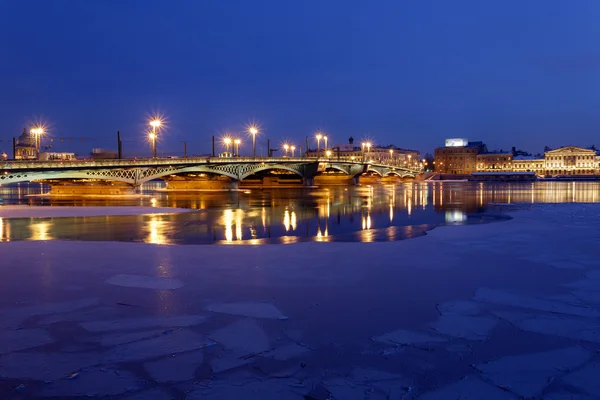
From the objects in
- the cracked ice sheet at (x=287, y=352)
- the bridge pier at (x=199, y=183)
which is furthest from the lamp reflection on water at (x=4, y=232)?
the bridge pier at (x=199, y=183)

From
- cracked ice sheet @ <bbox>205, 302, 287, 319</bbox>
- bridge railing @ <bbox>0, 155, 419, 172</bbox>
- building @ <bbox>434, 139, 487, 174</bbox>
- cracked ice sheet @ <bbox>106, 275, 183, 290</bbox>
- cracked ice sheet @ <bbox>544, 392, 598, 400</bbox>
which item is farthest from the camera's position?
building @ <bbox>434, 139, 487, 174</bbox>

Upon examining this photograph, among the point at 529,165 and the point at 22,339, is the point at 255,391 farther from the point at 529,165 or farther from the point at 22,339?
the point at 529,165

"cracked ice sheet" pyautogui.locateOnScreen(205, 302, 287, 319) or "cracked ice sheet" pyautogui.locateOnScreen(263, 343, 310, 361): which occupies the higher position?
"cracked ice sheet" pyautogui.locateOnScreen(205, 302, 287, 319)

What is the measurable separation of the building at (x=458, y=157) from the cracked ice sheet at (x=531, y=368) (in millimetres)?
189455

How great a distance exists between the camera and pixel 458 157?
614ft

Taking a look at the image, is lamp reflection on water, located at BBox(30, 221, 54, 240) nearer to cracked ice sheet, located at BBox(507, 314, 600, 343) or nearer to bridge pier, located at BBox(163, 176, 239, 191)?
cracked ice sheet, located at BBox(507, 314, 600, 343)

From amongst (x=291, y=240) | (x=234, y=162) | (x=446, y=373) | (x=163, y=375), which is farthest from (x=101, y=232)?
(x=234, y=162)

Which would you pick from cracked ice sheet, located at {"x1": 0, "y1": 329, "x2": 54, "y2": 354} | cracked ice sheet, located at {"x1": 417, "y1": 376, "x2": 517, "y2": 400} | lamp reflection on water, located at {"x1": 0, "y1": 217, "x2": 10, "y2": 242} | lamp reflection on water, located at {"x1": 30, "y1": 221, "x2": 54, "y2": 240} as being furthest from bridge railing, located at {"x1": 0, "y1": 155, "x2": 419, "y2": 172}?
cracked ice sheet, located at {"x1": 417, "y1": 376, "x2": 517, "y2": 400}

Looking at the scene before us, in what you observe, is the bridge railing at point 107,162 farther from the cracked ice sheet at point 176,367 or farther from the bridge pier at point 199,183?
the cracked ice sheet at point 176,367

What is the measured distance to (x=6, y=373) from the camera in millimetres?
5352

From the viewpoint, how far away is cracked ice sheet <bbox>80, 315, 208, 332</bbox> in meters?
6.86

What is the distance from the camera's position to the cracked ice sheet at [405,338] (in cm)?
630

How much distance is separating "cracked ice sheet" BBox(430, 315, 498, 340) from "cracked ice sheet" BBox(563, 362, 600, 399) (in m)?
1.28

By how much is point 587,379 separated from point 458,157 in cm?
19199
